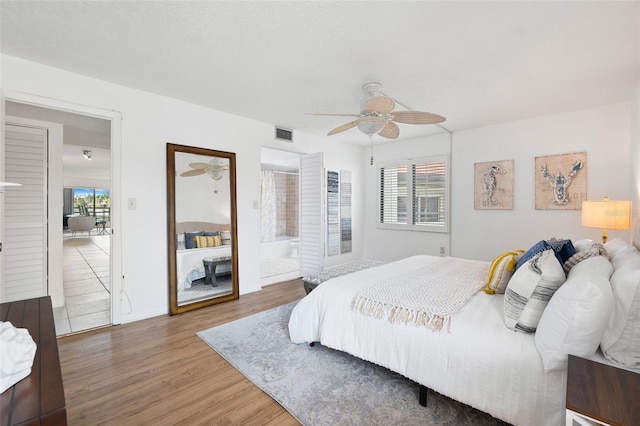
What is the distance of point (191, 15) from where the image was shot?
1.87 meters

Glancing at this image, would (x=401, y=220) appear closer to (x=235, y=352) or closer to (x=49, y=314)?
(x=235, y=352)

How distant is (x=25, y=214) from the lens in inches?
125

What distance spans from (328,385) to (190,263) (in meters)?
2.32

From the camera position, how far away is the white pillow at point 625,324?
3.96 ft

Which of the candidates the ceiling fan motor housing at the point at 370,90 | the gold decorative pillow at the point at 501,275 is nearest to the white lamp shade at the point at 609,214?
the gold decorative pillow at the point at 501,275

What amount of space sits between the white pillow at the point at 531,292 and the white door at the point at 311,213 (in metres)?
3.04

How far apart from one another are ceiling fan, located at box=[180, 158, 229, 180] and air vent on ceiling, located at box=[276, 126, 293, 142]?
3.30 feet

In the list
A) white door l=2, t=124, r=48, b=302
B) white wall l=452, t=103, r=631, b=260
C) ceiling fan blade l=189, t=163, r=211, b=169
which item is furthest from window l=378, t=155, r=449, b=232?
white door l=2, t=124, r=48, b=302

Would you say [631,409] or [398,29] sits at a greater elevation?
[398,29]

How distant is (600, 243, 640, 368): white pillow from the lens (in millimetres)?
1207

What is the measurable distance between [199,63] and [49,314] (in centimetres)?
210

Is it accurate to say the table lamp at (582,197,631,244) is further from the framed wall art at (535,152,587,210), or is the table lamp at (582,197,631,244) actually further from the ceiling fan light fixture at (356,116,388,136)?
the ceiling fan light fixture at (356,116,388,136)

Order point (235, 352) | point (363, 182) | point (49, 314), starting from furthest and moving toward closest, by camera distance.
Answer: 1. point (363, 182)
2. point (235, 352)
3. point (49, 314)

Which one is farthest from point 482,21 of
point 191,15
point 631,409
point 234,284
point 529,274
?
point 234,284
